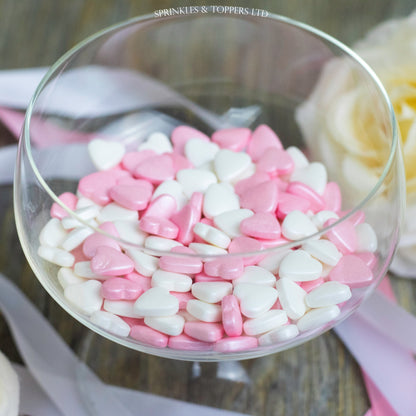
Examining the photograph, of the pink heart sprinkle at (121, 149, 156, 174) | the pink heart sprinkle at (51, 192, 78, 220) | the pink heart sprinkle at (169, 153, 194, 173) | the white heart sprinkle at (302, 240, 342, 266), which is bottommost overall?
the pink heart sprinkle at (51, 192, 78, 220)

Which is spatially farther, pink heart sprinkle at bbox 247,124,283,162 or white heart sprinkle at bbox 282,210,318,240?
pink heart sprinkle at bbox 247,124,283,162

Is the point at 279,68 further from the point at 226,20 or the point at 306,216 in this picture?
the point at 306,216

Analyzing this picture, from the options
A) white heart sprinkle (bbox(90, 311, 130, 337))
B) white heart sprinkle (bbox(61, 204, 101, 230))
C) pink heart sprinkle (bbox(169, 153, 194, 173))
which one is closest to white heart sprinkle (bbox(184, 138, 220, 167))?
pink heart sprinkle (bbox(169, 153, 194, 173))

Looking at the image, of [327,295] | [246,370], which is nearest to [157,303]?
[327,295]

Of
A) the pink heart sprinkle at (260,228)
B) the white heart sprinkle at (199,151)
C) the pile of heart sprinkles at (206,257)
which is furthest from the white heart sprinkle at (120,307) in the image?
the white heart sprinkle at (199,151)

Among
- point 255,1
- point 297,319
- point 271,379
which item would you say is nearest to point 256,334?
point 297,319

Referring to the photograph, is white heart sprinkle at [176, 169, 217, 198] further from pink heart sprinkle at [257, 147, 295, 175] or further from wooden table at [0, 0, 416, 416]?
wooden table at [0, 0, 416, 416]
